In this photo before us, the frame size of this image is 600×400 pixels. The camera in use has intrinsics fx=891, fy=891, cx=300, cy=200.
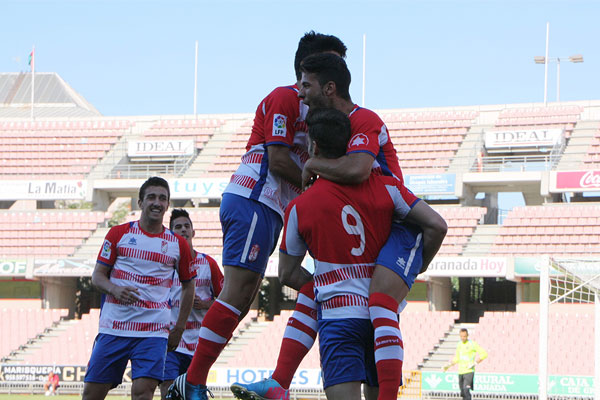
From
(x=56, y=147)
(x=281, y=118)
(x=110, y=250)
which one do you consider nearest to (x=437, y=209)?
(x=56, y=147)

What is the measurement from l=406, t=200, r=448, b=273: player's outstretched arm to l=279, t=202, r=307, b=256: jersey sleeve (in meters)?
0.60

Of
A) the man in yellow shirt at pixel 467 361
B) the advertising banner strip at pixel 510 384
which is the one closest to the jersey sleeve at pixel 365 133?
the man in yellow shirt at pixel 467 361

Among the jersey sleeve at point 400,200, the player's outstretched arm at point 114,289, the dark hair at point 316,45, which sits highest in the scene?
the dark hair at point 316,45

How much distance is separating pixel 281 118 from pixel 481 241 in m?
25.4

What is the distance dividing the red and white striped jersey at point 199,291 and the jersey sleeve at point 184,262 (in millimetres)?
1455

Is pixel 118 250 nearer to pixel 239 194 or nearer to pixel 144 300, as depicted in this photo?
pixel 144 300

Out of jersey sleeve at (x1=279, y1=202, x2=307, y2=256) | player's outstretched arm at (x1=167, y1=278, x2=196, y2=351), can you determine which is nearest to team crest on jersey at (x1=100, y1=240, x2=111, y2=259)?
player's outstretched arm at (x1=167, y1=278, x2=196, y2=351)

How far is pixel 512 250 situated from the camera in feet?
94.7

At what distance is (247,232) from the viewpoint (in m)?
5.34

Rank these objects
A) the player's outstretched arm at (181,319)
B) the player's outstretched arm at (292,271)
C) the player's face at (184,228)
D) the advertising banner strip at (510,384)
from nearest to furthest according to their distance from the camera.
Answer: the player's outstretched arm at (292,271) < the player's outstretched arm at (181,319) < the player's face at (184,228) < the advertising banner strip at (510,384)

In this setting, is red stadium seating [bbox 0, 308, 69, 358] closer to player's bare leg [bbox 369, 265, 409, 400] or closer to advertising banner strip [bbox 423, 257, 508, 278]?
advertising banner strip [bbox 423, 257, 508, 278]

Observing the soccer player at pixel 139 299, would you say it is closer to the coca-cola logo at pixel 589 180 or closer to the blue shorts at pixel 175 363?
the blue shorts at pixel 175 363

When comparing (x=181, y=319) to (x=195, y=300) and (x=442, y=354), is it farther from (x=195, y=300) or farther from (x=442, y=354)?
(x=442, y=354)

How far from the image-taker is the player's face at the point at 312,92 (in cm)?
486
